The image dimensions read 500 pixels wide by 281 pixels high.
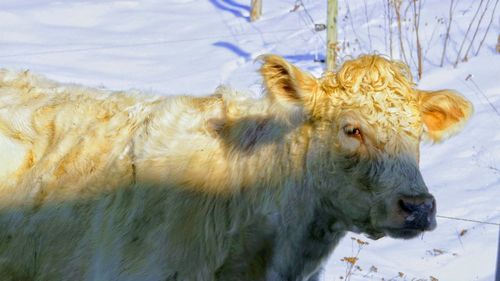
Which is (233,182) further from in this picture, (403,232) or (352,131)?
(403,232)

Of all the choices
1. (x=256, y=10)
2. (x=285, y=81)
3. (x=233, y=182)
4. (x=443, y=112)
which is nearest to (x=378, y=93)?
(x=285, y=81)

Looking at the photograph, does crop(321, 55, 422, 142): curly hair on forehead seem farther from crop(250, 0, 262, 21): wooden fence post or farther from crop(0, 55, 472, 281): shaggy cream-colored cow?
crop(250, 0, 262, 21): wooden fence post

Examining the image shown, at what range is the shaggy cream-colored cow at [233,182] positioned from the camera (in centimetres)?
463

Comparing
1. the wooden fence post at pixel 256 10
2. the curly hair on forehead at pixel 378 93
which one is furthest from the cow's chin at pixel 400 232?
the wooden fence post at pixel 256 10

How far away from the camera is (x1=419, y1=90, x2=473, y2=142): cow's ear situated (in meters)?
5.05

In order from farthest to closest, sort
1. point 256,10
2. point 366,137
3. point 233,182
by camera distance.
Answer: point 256,10 < point 233,182 < point 366,137

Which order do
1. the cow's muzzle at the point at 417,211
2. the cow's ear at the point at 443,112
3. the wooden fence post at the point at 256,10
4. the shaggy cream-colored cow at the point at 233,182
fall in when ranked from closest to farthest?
1. the cow's muzzle at the point at 417,211
2. the shaggy cream-colored cow at the point at 233,182
3. the cow's ear at the point at 443,112
4. the wooden fence post at the point at 256,10

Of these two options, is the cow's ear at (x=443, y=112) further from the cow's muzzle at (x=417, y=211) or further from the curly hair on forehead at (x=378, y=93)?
the cow's muzzle at (x=417, y=211)

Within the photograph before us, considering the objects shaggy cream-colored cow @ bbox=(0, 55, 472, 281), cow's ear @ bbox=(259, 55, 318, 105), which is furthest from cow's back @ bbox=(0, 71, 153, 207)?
cow's ear @ bbox=(259, 55, 318, 105)

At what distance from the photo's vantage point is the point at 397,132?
4.62 meters

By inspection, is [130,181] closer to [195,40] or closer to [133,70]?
[133,70]

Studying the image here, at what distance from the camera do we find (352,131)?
183 inches

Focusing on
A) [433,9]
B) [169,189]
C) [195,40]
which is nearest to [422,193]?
[169,189]

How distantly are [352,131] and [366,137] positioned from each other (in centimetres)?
7
